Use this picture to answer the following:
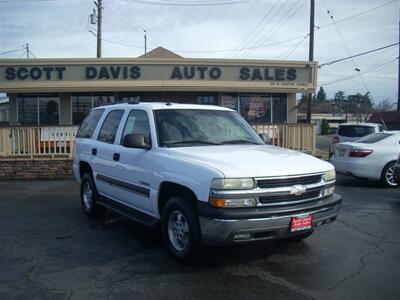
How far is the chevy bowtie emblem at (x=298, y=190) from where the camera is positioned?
489cm

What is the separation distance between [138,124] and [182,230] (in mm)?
1840

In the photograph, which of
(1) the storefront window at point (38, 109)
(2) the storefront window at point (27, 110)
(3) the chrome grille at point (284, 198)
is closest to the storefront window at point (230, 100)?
(1) the storefront window at point (38, 109)

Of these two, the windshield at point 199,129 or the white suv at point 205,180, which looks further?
the windshield at point 199,129

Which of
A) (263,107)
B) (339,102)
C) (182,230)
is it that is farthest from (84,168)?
(339,102)

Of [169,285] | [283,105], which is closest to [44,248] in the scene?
[169,285]

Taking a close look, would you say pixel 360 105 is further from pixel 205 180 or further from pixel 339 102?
pixel 205 180

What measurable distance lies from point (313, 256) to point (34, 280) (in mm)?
3197

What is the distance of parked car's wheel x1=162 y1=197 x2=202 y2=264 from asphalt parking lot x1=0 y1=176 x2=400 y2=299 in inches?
6.5

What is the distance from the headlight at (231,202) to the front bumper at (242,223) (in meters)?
0.04

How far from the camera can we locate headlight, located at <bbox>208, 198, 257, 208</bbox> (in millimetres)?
4629

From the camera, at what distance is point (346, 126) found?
18.6 metres

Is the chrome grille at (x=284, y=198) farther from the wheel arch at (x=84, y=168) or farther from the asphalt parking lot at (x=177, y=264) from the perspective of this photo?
the wheel arch at (x=84, y=168)

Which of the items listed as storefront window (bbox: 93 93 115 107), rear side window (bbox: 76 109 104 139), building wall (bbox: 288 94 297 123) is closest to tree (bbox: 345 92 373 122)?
building wall (bbox: 288 94 297 123)

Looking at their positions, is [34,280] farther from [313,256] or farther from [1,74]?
[1,74]
